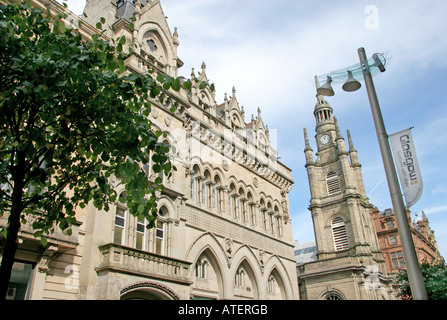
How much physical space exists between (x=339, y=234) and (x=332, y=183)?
287 inches

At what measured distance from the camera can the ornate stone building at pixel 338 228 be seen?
44.6 m

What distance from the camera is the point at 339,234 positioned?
51.2 metres

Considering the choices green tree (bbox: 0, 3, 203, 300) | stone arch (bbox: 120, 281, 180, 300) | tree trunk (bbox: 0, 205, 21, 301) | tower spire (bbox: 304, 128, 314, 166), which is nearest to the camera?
tree trunk (bbox: 0, 205, 21, 301)

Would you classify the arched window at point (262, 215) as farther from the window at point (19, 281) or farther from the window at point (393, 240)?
the window at point (393, 240)

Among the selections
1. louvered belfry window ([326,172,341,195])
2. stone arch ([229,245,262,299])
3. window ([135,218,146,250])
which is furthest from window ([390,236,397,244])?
window ([135,218,146,250])

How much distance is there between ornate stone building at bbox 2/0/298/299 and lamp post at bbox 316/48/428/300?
570 centimetres

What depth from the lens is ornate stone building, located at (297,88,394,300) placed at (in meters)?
44.6

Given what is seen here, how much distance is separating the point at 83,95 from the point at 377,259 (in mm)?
50515

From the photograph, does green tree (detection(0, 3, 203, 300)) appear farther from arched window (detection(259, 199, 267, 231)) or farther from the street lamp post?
arched window (detection(259, 199, 267, 231))

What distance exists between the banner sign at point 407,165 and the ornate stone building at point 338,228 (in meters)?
37.0

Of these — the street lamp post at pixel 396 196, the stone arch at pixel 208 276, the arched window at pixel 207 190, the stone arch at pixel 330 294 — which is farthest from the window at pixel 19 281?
the stone arch at pixel 330 294

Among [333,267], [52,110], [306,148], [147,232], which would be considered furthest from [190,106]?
[306,148]

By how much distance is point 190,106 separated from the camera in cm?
2359

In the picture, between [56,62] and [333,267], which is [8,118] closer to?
[56,62]
